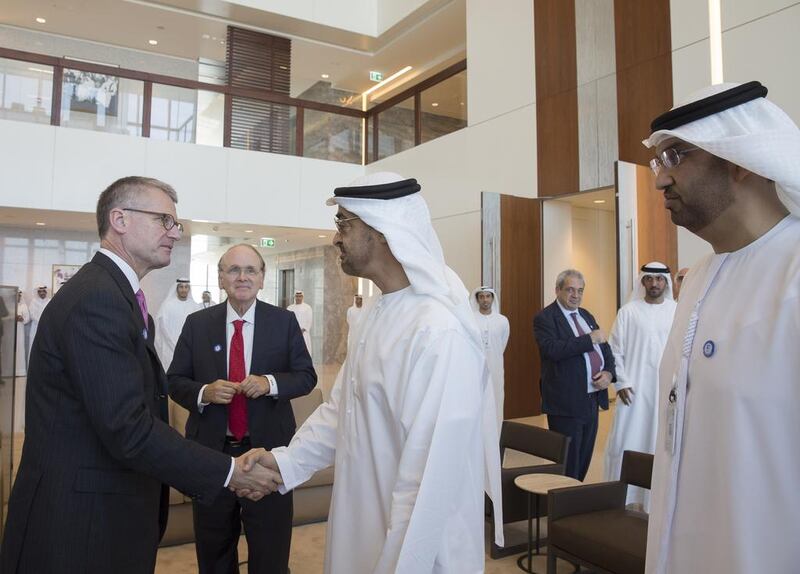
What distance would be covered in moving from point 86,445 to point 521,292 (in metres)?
6.91

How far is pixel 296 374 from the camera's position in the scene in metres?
2.97

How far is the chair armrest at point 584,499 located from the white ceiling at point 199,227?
9288 mm

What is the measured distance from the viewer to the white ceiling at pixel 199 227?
1038 cm

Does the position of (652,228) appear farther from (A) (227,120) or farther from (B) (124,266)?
(A) (227,120)

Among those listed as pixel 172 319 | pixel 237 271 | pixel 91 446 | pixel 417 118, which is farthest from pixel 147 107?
pixel 91 446

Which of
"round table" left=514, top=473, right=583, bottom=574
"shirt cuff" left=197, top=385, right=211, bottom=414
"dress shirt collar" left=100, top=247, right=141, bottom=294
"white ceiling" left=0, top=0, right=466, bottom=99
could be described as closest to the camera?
"dress shirt collar" left=100, top=247, right=141, bottom=294

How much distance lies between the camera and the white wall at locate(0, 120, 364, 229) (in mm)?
9469

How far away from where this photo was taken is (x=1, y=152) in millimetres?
9273

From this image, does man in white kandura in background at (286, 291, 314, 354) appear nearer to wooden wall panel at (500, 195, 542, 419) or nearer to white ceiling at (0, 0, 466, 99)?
white ceiling at (0, 0, 466, 99)

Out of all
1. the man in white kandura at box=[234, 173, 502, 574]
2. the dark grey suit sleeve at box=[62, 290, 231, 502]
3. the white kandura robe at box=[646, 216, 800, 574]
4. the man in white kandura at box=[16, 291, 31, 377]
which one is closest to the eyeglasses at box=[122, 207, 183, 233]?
the dark grey suit sleeve at box=[62, 290, 231, 502]

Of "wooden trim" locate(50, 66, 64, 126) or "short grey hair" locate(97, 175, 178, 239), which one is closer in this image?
"short grey hair" locate(97, 175, 178, 239)

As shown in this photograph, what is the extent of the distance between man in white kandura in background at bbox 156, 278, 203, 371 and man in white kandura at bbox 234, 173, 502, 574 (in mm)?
6782

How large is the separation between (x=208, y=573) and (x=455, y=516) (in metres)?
1.68

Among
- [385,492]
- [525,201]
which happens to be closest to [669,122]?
[385,492]
